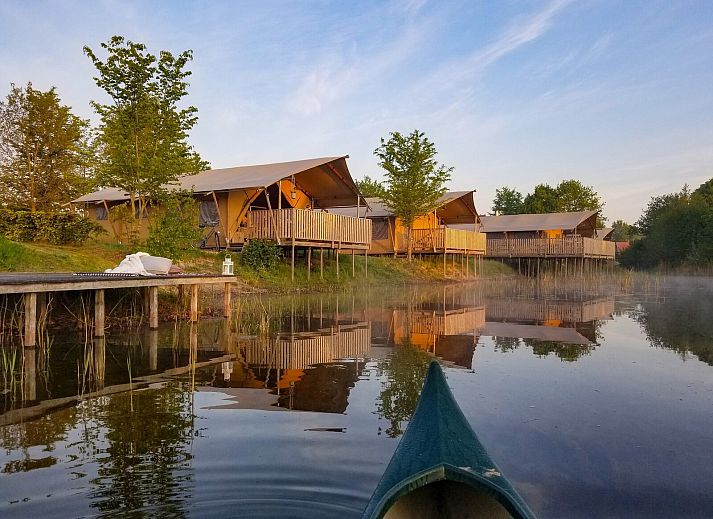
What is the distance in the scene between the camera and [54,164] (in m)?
29.6

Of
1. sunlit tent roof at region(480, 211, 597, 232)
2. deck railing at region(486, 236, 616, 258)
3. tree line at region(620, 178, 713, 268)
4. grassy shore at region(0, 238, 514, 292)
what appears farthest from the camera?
tree line at region(620, 178, 713, 268)

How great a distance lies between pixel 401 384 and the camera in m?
7.50

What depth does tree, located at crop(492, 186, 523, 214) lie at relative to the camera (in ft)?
212

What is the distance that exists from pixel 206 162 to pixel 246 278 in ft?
15.4

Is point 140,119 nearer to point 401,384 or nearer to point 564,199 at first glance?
point 401,384

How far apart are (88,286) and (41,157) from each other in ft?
76.1

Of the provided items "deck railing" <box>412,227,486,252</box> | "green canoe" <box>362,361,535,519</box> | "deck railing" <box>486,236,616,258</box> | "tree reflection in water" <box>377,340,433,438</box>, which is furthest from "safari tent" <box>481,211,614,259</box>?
"green canoe" <box>362,361,535,519</box>

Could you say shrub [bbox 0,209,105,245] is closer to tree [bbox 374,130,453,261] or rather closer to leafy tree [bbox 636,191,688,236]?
tree [bbox 374,130,453,261]

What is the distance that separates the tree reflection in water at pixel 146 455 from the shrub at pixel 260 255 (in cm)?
1626

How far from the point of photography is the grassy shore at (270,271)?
1484 centimetres

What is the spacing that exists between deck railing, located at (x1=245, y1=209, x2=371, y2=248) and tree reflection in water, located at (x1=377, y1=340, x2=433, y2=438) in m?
13.1

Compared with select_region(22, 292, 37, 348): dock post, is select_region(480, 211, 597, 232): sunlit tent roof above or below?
above

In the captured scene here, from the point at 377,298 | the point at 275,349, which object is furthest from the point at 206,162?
the point at 275,349

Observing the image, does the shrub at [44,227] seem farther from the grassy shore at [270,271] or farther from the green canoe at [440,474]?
the green canoe at [440,474]
